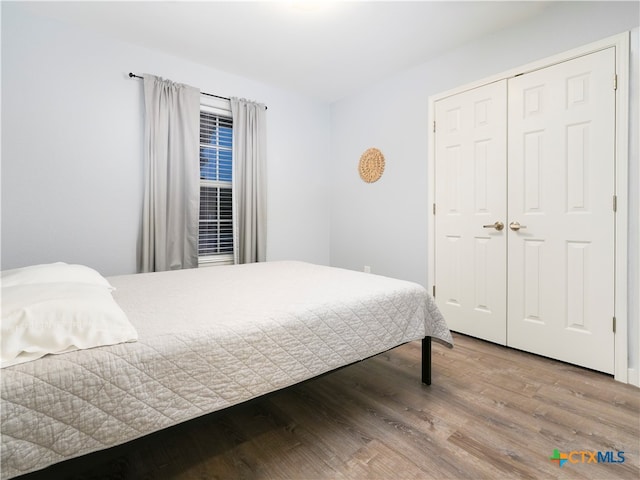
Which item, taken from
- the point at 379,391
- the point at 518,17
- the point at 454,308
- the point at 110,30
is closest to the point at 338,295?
the point at 379,391

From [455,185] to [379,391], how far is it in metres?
1.93

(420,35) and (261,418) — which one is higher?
(420,35)

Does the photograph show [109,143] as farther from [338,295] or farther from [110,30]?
[338,295]

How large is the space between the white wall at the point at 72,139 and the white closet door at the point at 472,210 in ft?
7.97

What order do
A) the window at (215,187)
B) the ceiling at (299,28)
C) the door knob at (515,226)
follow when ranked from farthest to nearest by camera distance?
the window at (215,187) → the door knob at (515,226) → the ceiling at (299,28)

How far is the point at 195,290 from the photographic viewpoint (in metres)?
1.85

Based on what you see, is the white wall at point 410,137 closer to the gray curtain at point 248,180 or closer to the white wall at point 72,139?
the gray curtain at point 248,180

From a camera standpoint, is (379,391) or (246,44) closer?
(379,391)

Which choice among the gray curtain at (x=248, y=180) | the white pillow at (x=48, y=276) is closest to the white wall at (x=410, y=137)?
the gray curtain at (x=248, y=180)

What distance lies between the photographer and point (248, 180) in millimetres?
3480

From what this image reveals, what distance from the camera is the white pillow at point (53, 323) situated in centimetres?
91

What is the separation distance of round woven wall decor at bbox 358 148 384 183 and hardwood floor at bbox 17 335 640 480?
2225mm

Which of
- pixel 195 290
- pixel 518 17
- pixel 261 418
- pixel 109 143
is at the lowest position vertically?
pixel 261 418

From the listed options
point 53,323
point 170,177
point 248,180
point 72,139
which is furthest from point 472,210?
point 72,139
